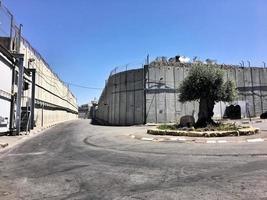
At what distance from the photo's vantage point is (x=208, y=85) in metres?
23.5

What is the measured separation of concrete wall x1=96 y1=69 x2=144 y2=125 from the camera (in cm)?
4181

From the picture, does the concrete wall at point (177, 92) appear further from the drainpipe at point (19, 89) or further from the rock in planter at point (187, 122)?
the drainpipe at point (19, 89)

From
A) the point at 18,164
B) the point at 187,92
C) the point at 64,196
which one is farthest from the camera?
the point at 187,92

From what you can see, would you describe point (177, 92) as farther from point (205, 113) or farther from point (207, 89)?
point (207, 89)

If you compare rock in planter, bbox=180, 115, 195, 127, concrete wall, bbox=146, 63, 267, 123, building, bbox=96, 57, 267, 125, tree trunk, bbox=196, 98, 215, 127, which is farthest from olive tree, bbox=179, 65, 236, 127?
building, bbox=96, 57, 267, 125

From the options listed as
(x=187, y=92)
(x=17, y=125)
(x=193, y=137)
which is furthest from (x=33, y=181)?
(x=187, y=92)

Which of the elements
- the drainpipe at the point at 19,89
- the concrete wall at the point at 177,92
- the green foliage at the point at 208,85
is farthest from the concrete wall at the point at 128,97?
the drainpipe at the point at 19,89

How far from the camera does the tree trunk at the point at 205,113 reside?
76.9 ft

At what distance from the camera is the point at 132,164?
953 cm

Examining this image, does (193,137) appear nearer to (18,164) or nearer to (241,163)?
(241,163)

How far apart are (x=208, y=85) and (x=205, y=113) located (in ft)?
7.16

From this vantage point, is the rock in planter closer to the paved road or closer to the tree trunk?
the tree trunk

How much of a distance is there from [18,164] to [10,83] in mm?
14049

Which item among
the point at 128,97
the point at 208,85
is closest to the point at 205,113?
the point at 208,85
